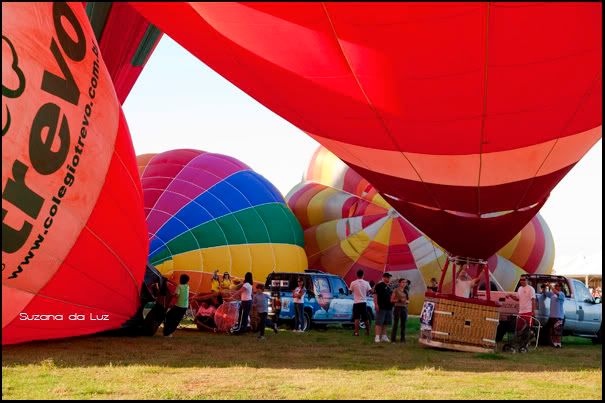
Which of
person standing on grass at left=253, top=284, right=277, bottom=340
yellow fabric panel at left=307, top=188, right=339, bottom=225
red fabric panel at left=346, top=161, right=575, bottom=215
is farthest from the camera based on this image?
yellow fabric panel at left=307, top=188, right=339, bottom=225

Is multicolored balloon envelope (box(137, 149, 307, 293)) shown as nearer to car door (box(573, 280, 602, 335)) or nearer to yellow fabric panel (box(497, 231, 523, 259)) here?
yellow fabric panel (box(497, 231, 523, 259))

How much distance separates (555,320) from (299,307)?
4755mm

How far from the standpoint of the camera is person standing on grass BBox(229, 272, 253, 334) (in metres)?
13.9

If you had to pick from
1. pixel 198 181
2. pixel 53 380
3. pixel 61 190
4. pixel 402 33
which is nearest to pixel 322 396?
pixel 53 380

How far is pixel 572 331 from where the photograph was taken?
1611 centimetres

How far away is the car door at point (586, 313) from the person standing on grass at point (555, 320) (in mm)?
1327

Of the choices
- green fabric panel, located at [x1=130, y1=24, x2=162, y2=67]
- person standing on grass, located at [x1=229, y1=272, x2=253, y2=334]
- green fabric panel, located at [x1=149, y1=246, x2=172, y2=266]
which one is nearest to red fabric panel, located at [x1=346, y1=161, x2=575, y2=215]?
person standing on grass, located at [x1=229, y1=272, x2=253, y2=334]

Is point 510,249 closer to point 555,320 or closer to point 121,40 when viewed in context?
point 555,320

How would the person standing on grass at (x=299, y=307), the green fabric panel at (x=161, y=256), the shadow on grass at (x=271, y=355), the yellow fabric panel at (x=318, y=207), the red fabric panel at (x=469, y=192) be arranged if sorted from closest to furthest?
the red fabric panel at (x=469, y=192), the shadow on grass at (x=271, y=355), the person standing on grass at (x=299, y=307), the green fabric panel at (x=161, y=256), the yellow fabric panel at (x=318, y=207)

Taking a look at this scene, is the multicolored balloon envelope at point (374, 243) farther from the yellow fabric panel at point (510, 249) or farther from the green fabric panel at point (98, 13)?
the green fabric panel at point (98, 13)

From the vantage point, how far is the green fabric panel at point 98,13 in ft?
36.9

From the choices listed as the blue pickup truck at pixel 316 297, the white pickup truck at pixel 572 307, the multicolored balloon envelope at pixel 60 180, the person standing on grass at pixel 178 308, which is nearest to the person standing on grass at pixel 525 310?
the white pickup truck at pixel 572 307

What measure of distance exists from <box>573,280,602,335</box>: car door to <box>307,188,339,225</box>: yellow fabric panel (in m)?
8.51

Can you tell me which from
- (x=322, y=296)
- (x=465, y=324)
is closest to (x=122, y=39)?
(x=465, y=324)
